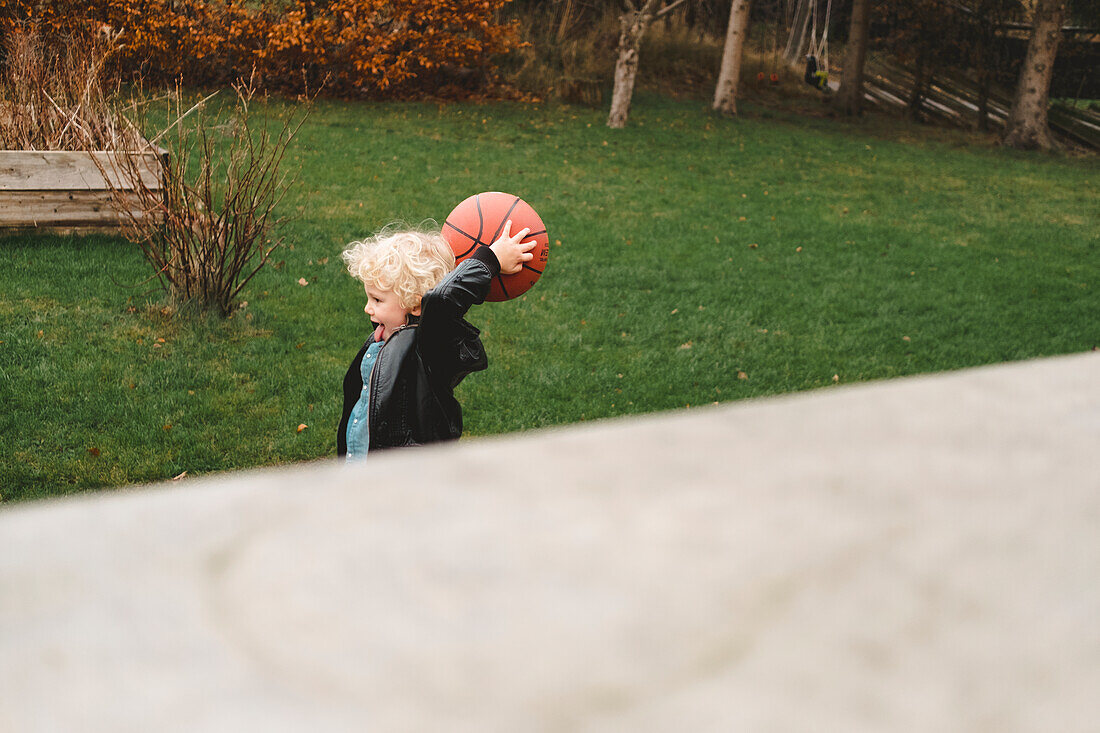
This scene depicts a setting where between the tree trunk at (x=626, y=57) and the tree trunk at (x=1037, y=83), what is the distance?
8830 millimetres

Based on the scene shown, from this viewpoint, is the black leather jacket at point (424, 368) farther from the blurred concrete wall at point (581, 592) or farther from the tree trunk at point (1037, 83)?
the tree trunk at point (1037, 83)

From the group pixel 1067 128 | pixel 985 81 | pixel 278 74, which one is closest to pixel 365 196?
pixel 278 74

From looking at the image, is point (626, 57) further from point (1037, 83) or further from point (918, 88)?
point (918, 88)

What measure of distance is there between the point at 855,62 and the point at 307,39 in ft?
43.5

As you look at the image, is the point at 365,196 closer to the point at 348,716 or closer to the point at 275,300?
the point at 275,300

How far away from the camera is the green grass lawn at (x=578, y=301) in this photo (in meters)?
5.34

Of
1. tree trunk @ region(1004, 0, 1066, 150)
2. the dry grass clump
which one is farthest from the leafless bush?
tree trunk @ region(1004, 0, 1066, 150)

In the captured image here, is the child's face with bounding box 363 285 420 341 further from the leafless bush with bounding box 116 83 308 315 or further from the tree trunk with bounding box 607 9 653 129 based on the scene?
the tree trunk with bounding box 607 9 653 129

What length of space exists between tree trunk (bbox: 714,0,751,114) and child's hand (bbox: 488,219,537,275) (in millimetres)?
16119

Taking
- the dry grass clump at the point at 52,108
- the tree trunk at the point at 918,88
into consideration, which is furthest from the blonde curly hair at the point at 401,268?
the tree trunk at the point at 918,88

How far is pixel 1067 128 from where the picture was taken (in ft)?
78.1

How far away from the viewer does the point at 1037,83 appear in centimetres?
1905

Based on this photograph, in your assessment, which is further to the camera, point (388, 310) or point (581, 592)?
point (388, 310)

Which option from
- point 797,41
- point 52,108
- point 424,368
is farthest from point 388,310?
point 797,41
